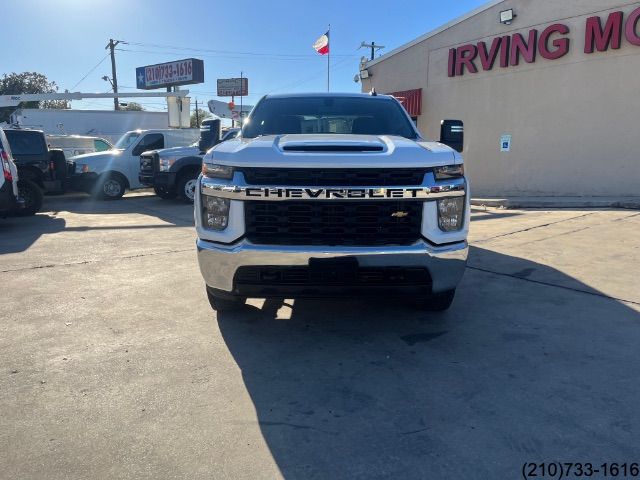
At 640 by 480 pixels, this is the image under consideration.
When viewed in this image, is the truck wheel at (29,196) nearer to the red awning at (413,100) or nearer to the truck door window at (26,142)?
the truck door window at (26,142)

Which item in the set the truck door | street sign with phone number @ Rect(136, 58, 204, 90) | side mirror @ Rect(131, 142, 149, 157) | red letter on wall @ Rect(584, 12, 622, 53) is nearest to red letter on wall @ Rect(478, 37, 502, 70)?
red letter on wall @ Rect(584, 12, 622, 53)

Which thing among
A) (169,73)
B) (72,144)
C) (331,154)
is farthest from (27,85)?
(331,154)

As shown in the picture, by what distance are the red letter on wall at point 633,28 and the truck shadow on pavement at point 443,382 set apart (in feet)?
30.0

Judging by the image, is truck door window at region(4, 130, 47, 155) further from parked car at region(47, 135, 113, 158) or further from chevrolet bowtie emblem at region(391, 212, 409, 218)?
chevrolet bowtie emblem at region(391, 212, 409, 218)

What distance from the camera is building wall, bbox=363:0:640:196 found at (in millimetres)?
11414

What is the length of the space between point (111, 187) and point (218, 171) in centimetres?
1160

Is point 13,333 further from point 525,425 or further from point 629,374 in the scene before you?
point 629,374

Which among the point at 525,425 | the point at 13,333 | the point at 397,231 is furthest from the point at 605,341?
the point at 13,333

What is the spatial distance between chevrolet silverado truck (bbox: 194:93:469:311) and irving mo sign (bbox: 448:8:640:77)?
1043cm

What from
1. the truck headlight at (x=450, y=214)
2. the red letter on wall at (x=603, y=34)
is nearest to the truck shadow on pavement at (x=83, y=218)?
the truck headlight at (x=450, y=214)

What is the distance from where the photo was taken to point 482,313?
4.22 metres

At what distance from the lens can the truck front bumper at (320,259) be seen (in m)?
3.23

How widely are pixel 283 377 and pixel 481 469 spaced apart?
1.33 meters

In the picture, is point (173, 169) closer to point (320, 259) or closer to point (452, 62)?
point (452, 62)
